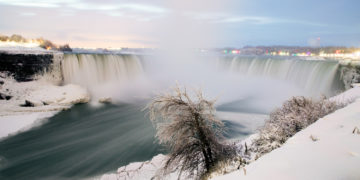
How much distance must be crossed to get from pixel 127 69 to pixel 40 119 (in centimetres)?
2126

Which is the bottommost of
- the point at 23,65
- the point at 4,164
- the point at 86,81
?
the point at 4,164

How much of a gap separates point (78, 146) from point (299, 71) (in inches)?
1222

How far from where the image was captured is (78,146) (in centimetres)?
1638

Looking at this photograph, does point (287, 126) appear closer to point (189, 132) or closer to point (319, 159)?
point (189, 132)

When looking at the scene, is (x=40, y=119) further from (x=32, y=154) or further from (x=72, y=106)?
(x=32, y=154)

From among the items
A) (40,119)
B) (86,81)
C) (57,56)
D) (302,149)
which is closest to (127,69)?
(86,81)

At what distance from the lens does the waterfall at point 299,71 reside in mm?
24500

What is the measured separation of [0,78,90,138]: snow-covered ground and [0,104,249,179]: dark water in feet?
5.38

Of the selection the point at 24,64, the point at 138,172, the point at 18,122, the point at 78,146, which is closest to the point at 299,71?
the point at 138,172

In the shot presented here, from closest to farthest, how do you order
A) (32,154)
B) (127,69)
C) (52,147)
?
(32,154)
(52,147)
(127,69)

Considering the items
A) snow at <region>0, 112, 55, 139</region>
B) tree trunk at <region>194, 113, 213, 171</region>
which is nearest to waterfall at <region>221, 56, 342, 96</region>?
tree trunk at <region>194, 113, 213, 171</region>

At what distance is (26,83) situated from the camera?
29219 mm

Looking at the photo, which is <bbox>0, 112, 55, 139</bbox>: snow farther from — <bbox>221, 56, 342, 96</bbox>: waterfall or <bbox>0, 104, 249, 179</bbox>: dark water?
<bbox>221, 56, 342, 96</bbox>: waterfall

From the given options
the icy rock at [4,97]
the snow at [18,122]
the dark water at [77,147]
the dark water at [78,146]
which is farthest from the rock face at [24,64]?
the dark water at [77,147]
